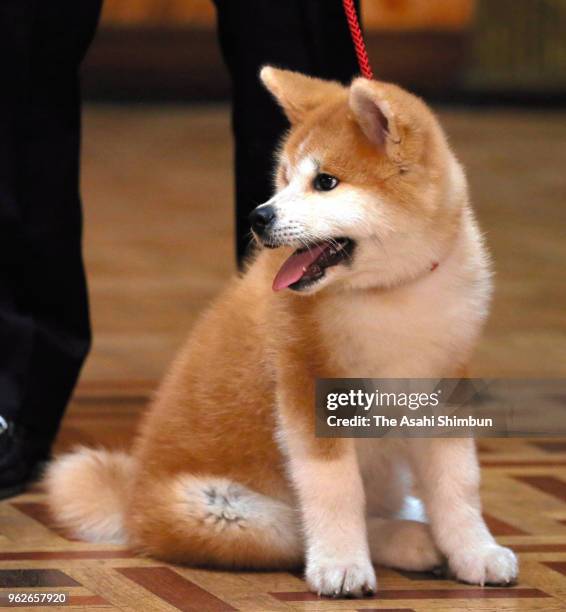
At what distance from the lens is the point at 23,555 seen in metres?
2.01

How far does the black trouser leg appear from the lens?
93.4 inches

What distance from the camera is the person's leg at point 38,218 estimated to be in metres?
2.37

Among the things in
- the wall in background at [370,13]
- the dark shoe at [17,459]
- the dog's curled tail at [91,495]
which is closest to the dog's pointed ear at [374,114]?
the dog's curled tail at [91,495]

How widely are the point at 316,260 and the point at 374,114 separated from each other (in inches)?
7.8

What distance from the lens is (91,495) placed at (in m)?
2.12

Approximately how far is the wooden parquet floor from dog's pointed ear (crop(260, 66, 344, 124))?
638mm

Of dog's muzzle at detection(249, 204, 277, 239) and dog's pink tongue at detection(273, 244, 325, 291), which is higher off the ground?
dog's muzzle at detection(249, 204, 277, 239)

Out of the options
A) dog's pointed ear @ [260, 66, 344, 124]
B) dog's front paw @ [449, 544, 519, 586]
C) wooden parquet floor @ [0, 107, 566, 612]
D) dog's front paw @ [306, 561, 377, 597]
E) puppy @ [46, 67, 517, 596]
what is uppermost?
dog's pointed ear @ [260, 66, 344, 124]

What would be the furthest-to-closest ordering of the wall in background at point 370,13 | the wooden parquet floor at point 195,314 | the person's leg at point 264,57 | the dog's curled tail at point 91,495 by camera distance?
the wall in background at point 370,13 < the person's leg at point 264,57 < the dog's curled tail at point 91,495 < the wooden parquet floor at point 195,314

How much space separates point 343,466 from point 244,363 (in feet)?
0.74

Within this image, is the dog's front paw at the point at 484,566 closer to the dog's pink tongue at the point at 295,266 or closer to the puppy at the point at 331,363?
the puppy at the point at 331,363

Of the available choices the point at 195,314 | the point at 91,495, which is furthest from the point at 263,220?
the point at 195,314

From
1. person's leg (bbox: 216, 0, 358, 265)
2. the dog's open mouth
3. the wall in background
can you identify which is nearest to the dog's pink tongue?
the dog's open mouth

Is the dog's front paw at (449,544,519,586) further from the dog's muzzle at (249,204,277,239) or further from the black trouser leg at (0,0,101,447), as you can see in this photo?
the black trouser leg at (0,0,101,447)
